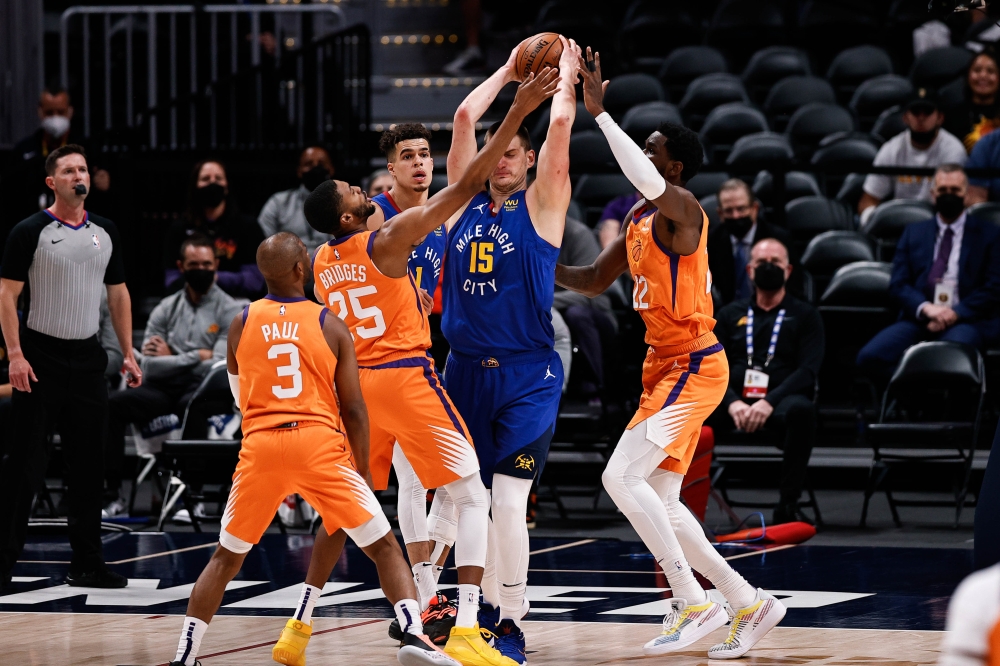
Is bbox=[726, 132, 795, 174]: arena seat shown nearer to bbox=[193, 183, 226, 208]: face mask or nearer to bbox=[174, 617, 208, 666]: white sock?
Answer: bbox=[193, 183, 226, 208]: face mask

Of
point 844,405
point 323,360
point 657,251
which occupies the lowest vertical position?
point 844,405

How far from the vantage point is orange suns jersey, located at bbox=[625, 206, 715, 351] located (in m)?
5.35

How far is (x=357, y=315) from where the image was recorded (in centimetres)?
519

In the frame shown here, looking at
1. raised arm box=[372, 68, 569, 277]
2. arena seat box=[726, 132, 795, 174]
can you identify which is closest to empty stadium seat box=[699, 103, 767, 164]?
arena seat box=[726, 132, 795, 174]

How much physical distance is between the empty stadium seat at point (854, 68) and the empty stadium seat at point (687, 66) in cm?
103

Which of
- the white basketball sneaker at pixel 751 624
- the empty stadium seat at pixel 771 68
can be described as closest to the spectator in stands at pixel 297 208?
the empty stadium seat at pixel 771 68

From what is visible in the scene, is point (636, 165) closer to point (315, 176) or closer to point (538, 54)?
point (538, 54)

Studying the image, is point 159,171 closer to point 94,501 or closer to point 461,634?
point 94,501

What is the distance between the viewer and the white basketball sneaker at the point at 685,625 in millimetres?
5074

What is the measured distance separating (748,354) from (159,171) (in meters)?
5.10

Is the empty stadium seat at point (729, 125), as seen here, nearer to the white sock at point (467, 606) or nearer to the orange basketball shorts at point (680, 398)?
the orange basketball shorts at point (680, 398)

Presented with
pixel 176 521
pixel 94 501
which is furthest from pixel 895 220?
pixel 94 501

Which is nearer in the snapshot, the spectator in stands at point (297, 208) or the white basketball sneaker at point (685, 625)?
the white basketball sneaker at point (685, 625)

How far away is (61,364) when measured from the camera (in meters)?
6.73
